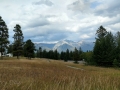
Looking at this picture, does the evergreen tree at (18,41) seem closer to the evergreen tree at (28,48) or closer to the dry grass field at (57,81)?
the evergreen tree at (28,48)

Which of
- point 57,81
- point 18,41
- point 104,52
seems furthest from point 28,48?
point 57,81

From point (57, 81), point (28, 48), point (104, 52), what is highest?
point (28, 48)

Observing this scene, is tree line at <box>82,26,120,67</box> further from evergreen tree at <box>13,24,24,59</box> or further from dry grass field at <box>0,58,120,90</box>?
dry grass field at <box>0,58,120,90</box>

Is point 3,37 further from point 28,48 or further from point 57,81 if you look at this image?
point 57,81

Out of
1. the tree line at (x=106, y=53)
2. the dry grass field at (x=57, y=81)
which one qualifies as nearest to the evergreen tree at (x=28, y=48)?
the tree line at (x=106, y=53)

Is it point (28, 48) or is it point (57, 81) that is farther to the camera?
point (28, 48)

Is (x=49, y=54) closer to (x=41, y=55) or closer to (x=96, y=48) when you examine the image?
(x=41, y=55)

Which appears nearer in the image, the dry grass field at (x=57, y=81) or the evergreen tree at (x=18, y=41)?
the dry grass field at (x=57, y=81)

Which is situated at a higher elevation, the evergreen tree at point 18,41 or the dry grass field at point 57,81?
the evergreen tree at point 18,41

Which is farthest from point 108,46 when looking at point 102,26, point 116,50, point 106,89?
point 106,89

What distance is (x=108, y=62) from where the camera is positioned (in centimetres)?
6438

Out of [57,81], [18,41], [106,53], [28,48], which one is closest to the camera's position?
[57,81]

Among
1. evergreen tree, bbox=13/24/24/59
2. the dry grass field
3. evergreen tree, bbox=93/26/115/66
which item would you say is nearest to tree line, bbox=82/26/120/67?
evergreen tree, bbox=93/26/115/66

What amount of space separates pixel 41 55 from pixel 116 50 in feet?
339
